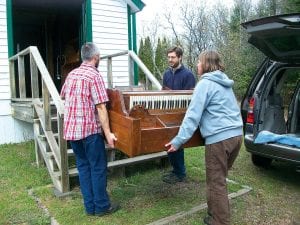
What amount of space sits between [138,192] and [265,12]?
69.7ft

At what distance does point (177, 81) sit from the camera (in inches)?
188

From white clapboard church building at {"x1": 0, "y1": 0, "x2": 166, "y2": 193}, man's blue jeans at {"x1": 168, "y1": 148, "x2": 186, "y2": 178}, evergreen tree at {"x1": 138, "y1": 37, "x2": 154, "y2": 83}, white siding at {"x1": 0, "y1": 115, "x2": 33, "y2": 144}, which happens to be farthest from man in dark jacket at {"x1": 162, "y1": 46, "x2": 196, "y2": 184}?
evergreen tree at {"x1": 138, "y1": 37, "x2": 154, "y2": 83}

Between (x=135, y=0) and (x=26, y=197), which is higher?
(x=135, y=0)

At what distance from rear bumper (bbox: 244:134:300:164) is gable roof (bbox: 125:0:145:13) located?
16.6ft

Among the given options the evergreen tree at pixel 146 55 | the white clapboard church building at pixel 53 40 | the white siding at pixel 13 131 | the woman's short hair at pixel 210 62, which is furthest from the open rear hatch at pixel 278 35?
the evergreen tree at pixel 146 55

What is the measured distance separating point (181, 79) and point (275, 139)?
4.48 feet

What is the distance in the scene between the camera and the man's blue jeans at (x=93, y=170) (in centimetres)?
367

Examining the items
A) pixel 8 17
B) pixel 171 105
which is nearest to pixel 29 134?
pixel 8 17

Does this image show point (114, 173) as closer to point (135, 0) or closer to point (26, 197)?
point (26, 197)

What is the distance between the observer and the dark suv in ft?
13.7

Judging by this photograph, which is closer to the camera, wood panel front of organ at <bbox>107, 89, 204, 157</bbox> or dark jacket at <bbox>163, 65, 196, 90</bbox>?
wood panel front of organ at <bbox>107, 89, 204, 157</bbox>

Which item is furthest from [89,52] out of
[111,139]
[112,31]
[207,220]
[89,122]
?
[112,31]

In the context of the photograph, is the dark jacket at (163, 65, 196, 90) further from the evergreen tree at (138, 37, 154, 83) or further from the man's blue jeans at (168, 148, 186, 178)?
the evergreen tree at (138, 37, 154, 83)

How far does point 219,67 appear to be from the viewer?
335 centimetres
